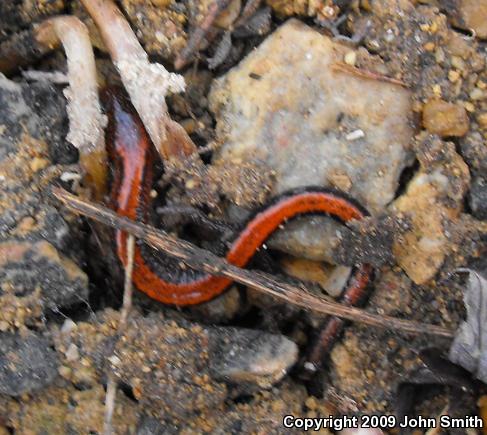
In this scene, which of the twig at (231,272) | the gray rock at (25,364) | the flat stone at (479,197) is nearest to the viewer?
the gray rock at (25,364)

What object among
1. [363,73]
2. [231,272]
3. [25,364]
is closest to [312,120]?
[363,73]

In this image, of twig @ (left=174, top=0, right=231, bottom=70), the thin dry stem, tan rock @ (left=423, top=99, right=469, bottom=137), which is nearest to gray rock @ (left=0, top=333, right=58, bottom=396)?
the thin dry stem

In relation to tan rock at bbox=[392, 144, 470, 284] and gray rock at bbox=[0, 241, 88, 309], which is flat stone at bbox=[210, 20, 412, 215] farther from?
gray rock at bbox=[0, 241, 88, 309]

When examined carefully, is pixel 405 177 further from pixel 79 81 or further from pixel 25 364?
pixel 25 364

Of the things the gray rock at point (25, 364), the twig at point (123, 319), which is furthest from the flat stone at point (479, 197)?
the gray rock at point (25, 364)

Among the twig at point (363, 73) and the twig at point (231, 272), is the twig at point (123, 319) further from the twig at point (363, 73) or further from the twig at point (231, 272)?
the twig at point (363, 73)

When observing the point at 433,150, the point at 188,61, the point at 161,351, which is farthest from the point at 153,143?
the point at 433,150
